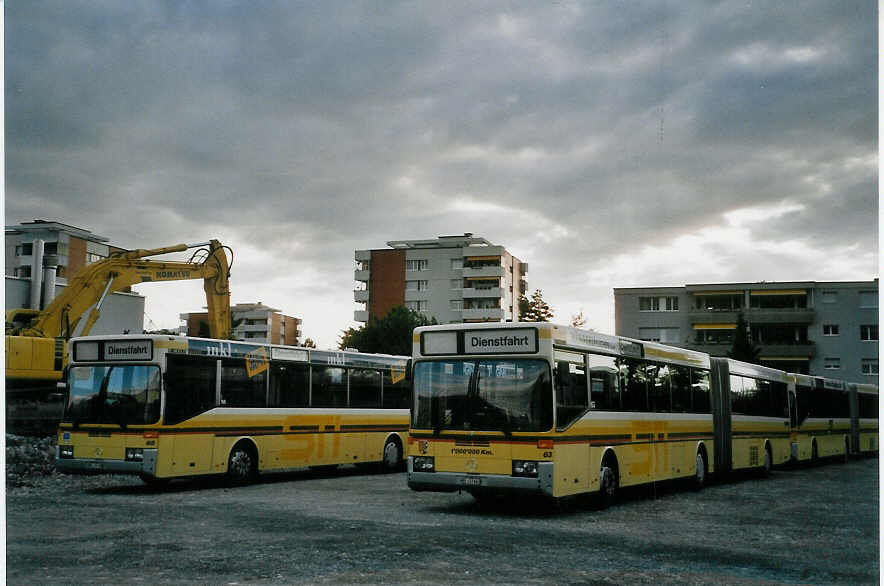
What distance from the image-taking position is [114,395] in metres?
14.9

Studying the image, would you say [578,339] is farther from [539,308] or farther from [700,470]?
[539,308]

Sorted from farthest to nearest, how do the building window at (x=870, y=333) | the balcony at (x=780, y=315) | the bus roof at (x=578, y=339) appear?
1. the balcony at (x=780, y=315)
2. the bus roof at (x=578, y=339)
3. the building window at (x=870, y=333)

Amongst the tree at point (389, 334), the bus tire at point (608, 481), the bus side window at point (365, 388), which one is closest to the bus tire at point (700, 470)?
the bus tire at point (608, 481)

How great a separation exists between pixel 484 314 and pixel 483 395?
212 feet

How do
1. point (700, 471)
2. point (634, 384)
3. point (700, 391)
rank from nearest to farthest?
point (634, 384), point (700, 471), point (700, 391)

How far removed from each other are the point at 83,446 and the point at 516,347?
299 inches

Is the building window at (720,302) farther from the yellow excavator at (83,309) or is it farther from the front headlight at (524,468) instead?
the front headlight at (524,468)

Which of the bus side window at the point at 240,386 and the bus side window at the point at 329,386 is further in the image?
the bus side window at the point at 329,386

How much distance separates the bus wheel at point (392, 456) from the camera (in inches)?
795

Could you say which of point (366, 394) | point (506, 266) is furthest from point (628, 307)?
point (366, 394)

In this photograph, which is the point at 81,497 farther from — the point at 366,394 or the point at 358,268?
the point at 358,268

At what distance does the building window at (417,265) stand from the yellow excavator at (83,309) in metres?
52.7

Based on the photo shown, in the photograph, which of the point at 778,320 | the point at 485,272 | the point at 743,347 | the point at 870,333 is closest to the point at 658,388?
the point at 870,333

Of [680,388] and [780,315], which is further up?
[780,315]
